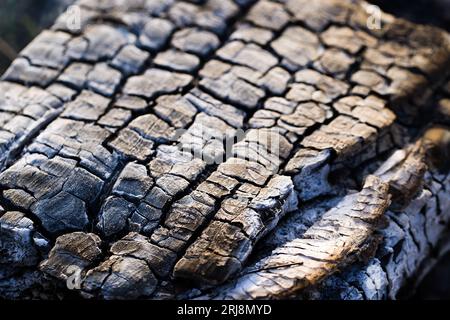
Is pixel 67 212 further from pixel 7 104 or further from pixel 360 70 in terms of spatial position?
pixel 360 70

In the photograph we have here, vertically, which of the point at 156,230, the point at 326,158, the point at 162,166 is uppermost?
the point at 326,158

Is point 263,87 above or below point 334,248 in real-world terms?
above

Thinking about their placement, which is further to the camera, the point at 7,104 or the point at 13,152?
the point at 7,104
